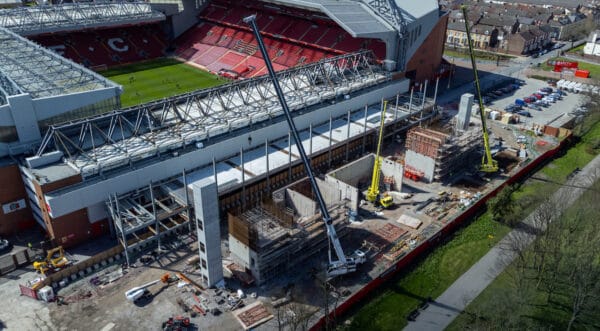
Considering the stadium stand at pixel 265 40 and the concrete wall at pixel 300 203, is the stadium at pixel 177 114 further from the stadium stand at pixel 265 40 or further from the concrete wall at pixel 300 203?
the concrete wall at pixel 300 203

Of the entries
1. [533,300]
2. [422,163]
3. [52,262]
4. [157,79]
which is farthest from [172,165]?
[157,79]

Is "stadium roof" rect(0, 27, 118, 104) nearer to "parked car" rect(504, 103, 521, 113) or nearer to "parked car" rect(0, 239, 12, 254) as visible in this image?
"parked car" rect(0, 239, 12, 254)

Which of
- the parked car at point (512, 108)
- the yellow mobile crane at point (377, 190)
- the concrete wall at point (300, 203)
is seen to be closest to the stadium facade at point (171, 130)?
the concrete wall at point (300, 203)

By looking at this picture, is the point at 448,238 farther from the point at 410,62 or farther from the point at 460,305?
the point at 410,62

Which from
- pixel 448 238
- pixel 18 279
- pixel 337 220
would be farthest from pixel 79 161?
pixel 448 238

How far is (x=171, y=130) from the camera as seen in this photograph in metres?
43.8

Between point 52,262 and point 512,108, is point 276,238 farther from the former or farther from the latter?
point 512,108

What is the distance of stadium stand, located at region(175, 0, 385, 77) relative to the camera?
248 ft

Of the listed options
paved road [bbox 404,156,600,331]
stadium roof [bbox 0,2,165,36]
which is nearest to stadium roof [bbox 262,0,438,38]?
paved road [bbox 404,156,600,331]

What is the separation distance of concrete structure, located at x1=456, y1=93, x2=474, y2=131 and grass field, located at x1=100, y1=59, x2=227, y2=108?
37751 millimetres

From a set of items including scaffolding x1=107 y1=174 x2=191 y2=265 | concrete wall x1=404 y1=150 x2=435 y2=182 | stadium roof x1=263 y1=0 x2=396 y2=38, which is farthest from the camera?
stadium roof x1=263 y1=0 x2=396 y2=38

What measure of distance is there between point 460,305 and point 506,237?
1030 cm

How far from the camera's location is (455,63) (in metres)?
89.5

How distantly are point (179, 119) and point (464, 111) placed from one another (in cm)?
3264
